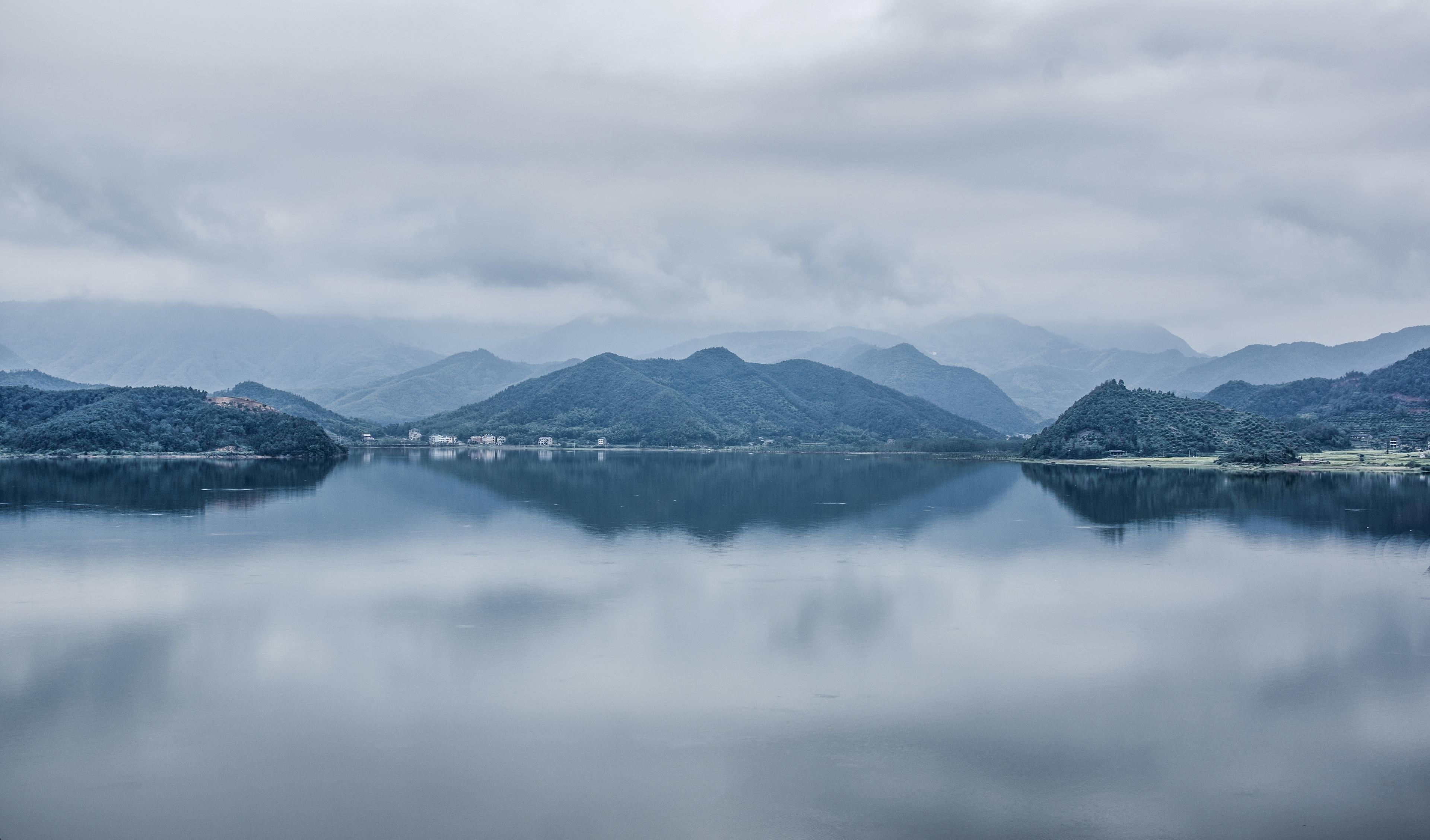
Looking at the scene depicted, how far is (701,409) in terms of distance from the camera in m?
161

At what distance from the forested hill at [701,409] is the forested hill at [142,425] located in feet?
159

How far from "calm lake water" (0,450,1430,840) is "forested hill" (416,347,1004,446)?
107m

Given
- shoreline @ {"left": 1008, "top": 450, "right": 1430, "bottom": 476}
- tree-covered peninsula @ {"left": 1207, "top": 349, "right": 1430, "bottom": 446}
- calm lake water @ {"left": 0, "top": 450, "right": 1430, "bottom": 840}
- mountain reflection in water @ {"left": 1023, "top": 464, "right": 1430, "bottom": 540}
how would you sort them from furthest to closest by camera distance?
1. tree-covered peninsula @ {"left": 1207, "top": 349, "right": 1430, "bottom": 446}
2. shoreline @ {"left": 1008, "top": 450, "right": 1430, "bottom": 476}
3. mountain reflection in water @ {"left": 1023, "top": 464, "right": 1430, "bottom": 540}
4. calm lake water @ {"left": 0, "top": 450, "right": 1430, "bottom": 840}

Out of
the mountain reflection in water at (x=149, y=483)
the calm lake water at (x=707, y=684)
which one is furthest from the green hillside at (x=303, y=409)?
the calm lake water at (x=707, y=684)

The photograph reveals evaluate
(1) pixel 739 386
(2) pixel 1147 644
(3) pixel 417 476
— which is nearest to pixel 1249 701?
(2) pixel 1147 644

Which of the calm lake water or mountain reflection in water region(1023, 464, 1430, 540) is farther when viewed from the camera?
mountain reflection in water region(1023, 464, 1430, 540)

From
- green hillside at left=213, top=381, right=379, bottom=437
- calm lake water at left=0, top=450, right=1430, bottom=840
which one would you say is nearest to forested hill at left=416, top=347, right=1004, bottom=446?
green hillside at left=213, top=381, right=379, bottom=437

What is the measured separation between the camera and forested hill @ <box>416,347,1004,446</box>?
146875 millimetres

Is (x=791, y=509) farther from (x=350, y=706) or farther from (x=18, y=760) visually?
Result: (x=18, y=760)

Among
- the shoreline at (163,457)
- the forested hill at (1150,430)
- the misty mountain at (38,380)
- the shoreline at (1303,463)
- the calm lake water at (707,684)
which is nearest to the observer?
the calm lake water at (707,684)

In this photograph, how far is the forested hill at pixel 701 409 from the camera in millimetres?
146875

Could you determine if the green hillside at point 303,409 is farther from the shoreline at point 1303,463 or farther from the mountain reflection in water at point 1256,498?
the mountain reflection in water at point 1256,498

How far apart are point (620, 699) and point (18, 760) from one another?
8.31m

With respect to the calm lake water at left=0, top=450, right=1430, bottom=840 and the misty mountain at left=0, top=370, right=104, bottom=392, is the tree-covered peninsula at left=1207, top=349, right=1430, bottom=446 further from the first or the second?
the misty mountain at left=0, top=370, right=104, bottom=392
